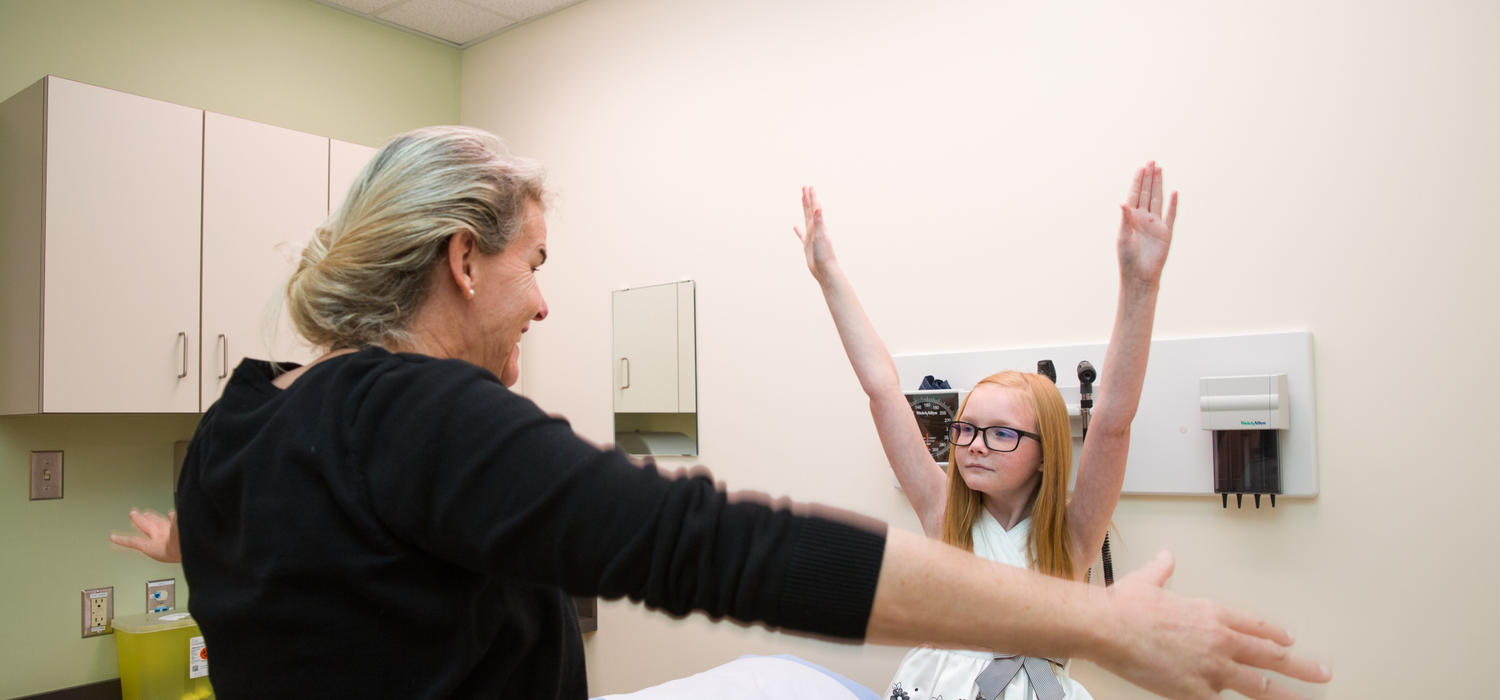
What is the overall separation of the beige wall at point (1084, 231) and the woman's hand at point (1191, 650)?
145cm

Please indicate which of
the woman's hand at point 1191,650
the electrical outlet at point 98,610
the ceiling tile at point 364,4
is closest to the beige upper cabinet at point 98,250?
the electrical outlet at point 98,610

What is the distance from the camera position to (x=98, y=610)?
2.76m

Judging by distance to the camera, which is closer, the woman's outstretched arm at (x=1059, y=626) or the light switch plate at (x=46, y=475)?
the woman's outstretched arm at (x=1059, y=626)

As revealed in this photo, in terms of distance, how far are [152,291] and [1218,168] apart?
2674 millimetres

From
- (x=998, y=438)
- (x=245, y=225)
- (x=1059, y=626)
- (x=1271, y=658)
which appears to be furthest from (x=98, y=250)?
(x=1271, y=658)

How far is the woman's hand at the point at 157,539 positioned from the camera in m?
1.18

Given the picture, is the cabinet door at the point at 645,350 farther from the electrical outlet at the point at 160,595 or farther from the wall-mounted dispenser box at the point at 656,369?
the electrical outlet at the point at 160,595

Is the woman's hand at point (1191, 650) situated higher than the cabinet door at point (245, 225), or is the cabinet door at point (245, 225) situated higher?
the cabinet door at point (245, 225)

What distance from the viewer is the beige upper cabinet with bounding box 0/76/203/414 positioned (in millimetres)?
2432

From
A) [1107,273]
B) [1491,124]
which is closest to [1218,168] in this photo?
[1107,273]

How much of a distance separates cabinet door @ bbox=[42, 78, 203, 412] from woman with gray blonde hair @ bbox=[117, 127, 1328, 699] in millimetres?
1975

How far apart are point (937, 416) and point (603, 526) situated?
1754 millimetres

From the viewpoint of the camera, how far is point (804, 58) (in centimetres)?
274

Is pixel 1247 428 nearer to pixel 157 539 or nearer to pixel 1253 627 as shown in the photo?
pixel 1253 627
